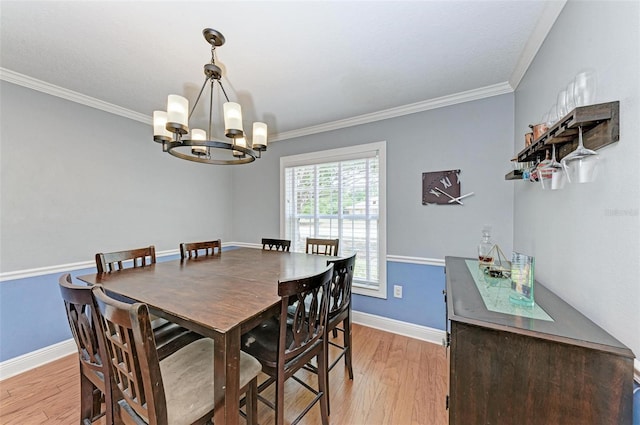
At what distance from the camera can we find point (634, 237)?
0.80 metres

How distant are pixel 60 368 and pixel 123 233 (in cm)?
128

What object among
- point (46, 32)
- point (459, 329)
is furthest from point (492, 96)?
point (46, 32)

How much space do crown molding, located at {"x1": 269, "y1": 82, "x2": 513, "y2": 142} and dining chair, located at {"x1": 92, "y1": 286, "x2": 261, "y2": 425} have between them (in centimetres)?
262

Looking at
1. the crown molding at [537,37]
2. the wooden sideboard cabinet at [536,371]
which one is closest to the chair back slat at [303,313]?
the wooden sideboard cabinet at [536,371]

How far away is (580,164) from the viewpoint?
1042 mm

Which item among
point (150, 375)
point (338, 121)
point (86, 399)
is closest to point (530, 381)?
point (150, 375)

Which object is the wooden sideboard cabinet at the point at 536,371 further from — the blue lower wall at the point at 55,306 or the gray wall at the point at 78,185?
the gray wall at the point at 78,185

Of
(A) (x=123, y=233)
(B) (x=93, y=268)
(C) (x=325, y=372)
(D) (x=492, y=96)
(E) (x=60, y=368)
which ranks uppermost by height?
(D) (x=492, y=96)

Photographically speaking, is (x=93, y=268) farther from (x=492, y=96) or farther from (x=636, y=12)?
(x=492, y=96)

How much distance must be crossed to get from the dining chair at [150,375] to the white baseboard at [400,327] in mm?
1830

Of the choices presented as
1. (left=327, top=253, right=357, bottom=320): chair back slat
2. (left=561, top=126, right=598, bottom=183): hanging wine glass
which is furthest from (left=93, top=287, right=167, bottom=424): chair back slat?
(left=561, top=126, right=598, bottom=183): hanging wine glass

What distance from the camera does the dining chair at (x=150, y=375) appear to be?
0.82 m

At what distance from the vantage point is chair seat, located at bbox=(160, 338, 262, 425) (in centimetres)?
96

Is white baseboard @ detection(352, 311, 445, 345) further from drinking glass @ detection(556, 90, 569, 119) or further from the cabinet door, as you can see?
drinking glass @ detection(556, 90, 569, 119)
